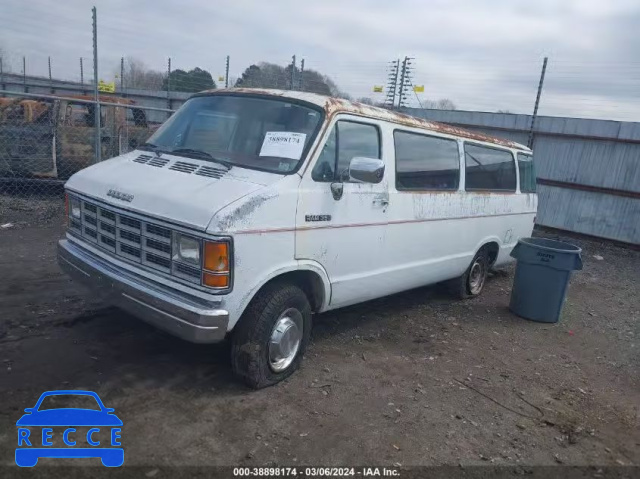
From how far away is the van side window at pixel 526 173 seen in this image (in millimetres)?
7555

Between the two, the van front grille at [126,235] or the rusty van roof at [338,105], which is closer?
the van front grille at [126,235]

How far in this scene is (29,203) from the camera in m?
8.98

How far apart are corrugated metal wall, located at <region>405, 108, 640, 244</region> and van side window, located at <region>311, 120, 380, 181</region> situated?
28.4 feet

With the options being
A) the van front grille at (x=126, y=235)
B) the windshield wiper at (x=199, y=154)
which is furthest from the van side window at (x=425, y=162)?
the van front grille at (x=126, y=235)

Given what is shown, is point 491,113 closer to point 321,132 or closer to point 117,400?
point 321,132

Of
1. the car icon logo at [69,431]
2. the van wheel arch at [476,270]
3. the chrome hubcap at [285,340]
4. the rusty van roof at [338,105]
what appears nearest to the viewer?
the car icon logo at [69,431]

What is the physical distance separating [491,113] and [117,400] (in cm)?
1180

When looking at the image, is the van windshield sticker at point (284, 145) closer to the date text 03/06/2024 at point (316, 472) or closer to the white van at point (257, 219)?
the white van at point (257, 219)

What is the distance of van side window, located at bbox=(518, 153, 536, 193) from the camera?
755 cm

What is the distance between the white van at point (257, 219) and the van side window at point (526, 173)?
8.93 ft

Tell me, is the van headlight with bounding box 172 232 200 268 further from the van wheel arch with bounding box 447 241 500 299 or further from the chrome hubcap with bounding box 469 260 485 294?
the chrome hubcap with bounding box 469 260 485 294

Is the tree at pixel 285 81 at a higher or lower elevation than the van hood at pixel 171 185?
higher

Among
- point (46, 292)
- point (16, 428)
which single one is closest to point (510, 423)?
point (16, 428)

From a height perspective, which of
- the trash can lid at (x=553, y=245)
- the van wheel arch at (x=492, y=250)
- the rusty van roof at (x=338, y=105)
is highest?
the rusty van roof at (x=338, y=105)
